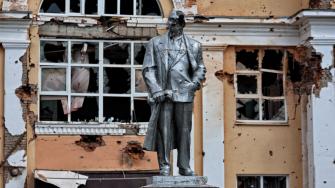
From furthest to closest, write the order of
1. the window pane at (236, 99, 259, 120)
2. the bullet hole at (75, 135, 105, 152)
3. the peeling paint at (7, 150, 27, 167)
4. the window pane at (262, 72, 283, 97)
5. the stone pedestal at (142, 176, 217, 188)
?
the window pane at (262, 72, 283, 97) → the window pane at (236, 99, 259, 120) → the bullet hole at (75, 135, 105, 152) → the peeling paint at (7, 150, 27, 167) → the stone pedestal at (142, 176, 217, 188)

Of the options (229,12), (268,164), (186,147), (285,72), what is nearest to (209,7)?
(229,12)

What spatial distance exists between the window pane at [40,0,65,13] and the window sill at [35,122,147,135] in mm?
2134

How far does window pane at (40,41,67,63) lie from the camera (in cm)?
1809

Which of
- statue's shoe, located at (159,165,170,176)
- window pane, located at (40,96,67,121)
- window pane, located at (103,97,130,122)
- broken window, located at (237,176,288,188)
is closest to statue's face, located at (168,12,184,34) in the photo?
statue's shoe, located at (159,165,170,176)

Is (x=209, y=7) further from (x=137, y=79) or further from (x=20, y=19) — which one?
(x=20, y=19)

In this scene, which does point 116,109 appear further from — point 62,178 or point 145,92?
point 62,178

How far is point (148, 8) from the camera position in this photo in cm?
1858

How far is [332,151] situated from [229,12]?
3275 mm

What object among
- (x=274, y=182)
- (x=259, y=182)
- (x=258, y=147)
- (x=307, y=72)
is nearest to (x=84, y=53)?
(x=258, y=147)

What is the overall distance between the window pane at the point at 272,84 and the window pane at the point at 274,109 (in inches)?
6.1

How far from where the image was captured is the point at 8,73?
1778 cm

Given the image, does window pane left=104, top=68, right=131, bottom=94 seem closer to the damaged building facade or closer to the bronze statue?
the damaged building facade

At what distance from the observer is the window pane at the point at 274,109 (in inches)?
739

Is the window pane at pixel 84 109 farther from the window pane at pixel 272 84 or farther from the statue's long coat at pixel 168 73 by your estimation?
the statue's long coat at pixel 168 73
